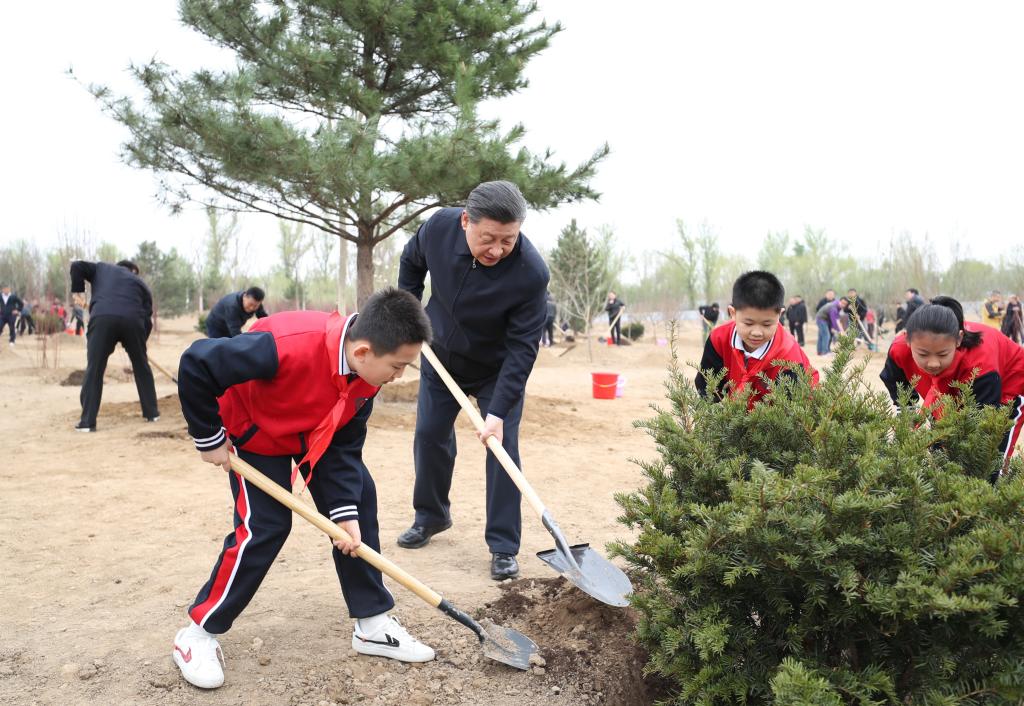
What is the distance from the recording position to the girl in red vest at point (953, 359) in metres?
3.73

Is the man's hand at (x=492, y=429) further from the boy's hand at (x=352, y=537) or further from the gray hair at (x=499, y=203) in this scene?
the gray hair at (x=499, y=203)

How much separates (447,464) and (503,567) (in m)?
0.67

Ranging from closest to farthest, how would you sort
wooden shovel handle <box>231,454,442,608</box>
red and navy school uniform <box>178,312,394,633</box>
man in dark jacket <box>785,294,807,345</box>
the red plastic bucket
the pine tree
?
1. red and navy school uniform <box>178,312,394,633</box>
2. wooden shovel handle <box>231,454,442,608</box>
3. the pine tree
4. the red plastic bucket
5. man in dark jacket <box>785,294,807,345</box>

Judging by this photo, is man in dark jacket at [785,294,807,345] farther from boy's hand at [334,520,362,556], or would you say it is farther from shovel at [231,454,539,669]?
boy's hand at [334,520,362,556]

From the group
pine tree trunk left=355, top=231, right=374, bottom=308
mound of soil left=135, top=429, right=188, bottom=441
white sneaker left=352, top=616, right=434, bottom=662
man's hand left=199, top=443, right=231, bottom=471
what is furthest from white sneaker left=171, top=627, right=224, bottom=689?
pine tree trunk left=355, top=231, right=374, bottom=308

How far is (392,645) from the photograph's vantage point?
2988 millimetres

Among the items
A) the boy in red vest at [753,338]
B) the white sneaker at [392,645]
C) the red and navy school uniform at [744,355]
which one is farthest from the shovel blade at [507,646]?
the red and navy school uniform at [744,355]

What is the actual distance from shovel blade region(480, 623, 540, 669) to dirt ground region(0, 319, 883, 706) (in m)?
0.06

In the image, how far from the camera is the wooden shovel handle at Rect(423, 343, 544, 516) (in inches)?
132

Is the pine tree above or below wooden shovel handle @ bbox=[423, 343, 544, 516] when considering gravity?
above

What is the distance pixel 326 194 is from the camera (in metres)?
8.00

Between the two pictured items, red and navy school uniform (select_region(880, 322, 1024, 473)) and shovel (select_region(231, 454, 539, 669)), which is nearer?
shovel (select_region(231, 454, 539, 669))

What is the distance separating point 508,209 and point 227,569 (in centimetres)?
178

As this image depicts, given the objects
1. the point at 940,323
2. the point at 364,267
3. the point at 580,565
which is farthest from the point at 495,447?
the point at 364,267
